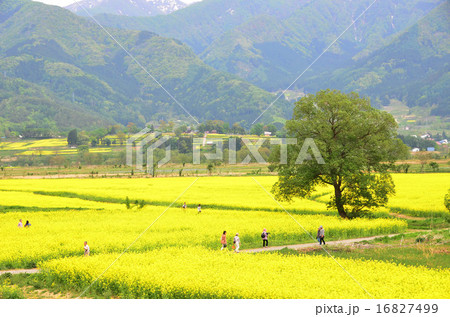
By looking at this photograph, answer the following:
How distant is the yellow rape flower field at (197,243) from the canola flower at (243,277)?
0.05 metres

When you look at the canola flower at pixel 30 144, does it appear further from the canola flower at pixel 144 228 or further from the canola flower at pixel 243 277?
the canola flower at pixel 243 277

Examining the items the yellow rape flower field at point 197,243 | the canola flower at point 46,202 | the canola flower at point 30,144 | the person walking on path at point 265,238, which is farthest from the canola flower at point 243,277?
the canola flower at point 30,144

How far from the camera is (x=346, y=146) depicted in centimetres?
3844

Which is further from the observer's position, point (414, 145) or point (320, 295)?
point (414, 145)

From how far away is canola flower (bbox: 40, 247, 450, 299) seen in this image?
18922 millimetres

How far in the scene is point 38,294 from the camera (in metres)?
21.4

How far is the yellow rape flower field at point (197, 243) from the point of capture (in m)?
19.8

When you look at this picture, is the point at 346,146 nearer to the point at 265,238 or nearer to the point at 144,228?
the point at 265,238

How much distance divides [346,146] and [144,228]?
18543mm

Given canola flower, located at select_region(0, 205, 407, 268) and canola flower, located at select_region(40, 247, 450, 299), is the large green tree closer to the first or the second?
→ canola flower, located at select_region(0, 205, 407, 268)

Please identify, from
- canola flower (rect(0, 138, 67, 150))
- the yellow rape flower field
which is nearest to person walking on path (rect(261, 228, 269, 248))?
the yellow rape flower field

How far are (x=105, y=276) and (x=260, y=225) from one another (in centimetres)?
1669
